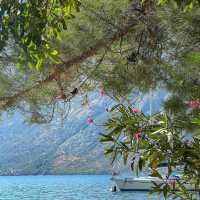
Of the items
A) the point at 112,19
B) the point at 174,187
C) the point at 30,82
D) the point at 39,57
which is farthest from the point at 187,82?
the point at 39,57

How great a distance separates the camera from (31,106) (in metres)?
7.53

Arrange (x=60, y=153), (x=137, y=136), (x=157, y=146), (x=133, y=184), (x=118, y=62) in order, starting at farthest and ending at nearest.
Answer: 1. (x=60, y=153)
2. (x=133, y=184)
3. (x=118, y=62)
4. (x=137, y=136)
5. (x=157, y=146)

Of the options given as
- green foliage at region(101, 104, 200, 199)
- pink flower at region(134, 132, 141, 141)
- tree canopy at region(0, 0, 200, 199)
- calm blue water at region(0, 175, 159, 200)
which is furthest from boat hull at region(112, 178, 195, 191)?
pink flower at region(134, 132, 141, 141)

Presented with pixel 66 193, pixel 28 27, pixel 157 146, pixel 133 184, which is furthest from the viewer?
pixel 66 193

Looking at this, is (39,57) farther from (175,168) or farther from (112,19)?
(112,19)

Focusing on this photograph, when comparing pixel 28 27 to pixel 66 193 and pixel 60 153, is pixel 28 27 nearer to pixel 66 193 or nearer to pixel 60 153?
pixel 66 193

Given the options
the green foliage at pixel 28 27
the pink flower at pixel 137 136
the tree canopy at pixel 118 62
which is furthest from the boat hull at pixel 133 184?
the green foliage at pixel 28 27

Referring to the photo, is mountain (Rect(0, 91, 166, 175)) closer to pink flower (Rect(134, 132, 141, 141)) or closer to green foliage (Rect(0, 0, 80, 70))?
pink flower (Rect(134, 132, 141, 141))

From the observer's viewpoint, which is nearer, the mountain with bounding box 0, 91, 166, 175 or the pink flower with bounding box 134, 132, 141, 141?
the pink flower with bounding box 134, 132, 141, 141

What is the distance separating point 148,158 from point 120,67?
347 centimetres

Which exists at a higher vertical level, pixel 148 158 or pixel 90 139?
pixel 90 139

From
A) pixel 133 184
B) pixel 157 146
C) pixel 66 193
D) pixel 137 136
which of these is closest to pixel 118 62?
pixel 137 136

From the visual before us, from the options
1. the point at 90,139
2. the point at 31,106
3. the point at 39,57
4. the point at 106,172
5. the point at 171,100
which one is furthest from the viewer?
the point at 90,139

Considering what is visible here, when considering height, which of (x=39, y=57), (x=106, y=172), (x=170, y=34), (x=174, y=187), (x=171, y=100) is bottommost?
(x=174, y=187)
